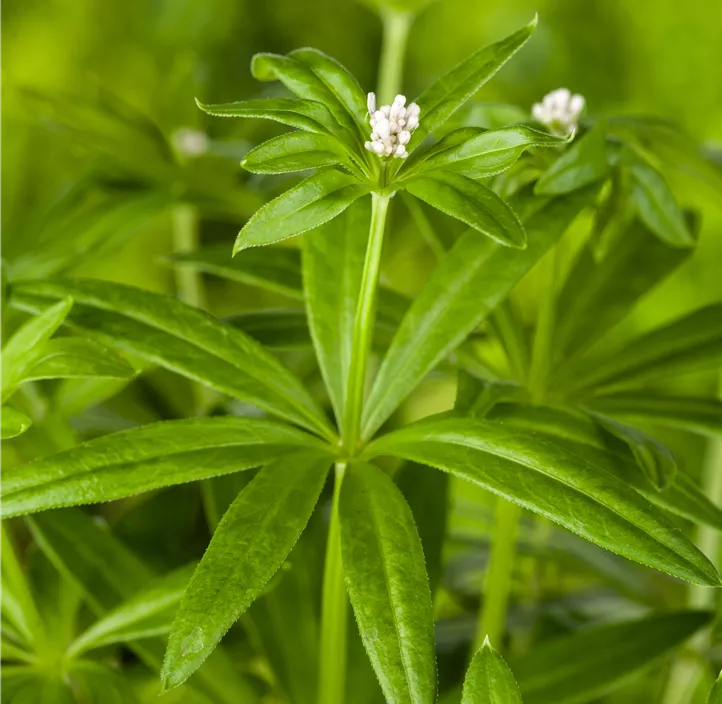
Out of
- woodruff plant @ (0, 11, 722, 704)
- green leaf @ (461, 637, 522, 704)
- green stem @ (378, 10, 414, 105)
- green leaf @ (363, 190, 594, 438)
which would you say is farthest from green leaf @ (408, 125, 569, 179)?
green stem @ (378, 10, 414, 105)

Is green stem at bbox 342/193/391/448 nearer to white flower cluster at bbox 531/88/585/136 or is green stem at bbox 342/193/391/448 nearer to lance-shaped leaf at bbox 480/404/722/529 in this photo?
lance-shaped leaf at bbox 480/404/722/529

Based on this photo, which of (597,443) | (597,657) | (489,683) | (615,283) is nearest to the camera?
(489,683)

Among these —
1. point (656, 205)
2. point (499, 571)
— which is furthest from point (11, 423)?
point (656, 205)

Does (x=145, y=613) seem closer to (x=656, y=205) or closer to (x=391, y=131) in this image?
(x=391, y=131)

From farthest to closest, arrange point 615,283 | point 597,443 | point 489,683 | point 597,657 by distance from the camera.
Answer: point 615,283 < point 597,657 < point 597,443 < point 489,683

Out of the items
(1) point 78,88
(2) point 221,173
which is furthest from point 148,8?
(2) point 221,173

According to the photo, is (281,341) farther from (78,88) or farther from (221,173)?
(78,88)

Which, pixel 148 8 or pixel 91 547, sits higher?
pixel 148 8
